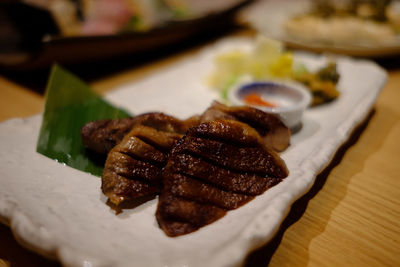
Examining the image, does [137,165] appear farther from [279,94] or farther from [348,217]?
[279,94]

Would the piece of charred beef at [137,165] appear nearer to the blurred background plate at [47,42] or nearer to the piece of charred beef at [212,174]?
the piece of charred beef at [212,174]

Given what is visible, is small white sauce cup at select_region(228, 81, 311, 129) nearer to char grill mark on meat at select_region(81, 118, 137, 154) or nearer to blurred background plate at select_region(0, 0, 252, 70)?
char grill mark on meat at select_region(81, 118, 137, 154)

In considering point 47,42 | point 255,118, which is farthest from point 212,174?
point 47,42

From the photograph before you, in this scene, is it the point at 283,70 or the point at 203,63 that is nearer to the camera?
the point at 283,70

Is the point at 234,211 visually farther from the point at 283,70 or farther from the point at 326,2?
the point at 326,2

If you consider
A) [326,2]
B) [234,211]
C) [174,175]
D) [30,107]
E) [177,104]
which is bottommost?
[30,107]

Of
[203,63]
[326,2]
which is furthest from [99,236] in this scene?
[326,2]

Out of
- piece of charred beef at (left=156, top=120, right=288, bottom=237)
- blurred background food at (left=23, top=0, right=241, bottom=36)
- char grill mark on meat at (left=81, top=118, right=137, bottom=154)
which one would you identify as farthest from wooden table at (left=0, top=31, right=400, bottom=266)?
blurred background food at (left=23, top=0, right=241, bottom=36)
